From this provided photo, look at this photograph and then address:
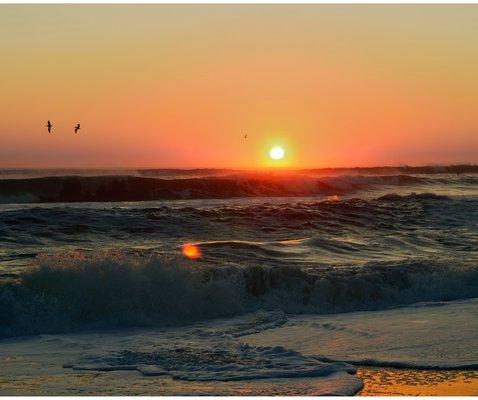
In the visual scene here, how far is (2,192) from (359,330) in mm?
28766

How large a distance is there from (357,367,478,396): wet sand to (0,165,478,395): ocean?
18 cm

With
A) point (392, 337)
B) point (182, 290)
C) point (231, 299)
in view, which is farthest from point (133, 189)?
point (392, 337)

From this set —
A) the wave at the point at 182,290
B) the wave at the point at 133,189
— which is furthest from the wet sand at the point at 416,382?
the wave at the point at 133,189

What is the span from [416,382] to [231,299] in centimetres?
441

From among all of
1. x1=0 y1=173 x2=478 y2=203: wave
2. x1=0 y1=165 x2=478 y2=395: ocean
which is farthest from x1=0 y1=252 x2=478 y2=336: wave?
x1=0 y1=173 x2=478 y2=203: wave

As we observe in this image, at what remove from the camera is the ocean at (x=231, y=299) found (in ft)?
23.6

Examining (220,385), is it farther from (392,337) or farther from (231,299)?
(231,299)

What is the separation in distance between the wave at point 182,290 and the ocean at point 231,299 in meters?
0.02

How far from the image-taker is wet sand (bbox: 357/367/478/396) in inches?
247

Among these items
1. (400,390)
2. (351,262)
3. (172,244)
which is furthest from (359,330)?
(172,244)

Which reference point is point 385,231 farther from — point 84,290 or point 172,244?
point 84,290

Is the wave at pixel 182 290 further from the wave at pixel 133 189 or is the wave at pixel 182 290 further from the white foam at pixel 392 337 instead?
the wave at pixel 133 189

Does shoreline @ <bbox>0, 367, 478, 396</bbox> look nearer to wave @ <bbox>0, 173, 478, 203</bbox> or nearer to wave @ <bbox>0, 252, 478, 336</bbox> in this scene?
wave @ <bbox>0, 252, 478, 336</bbox>

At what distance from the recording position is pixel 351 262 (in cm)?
1353
